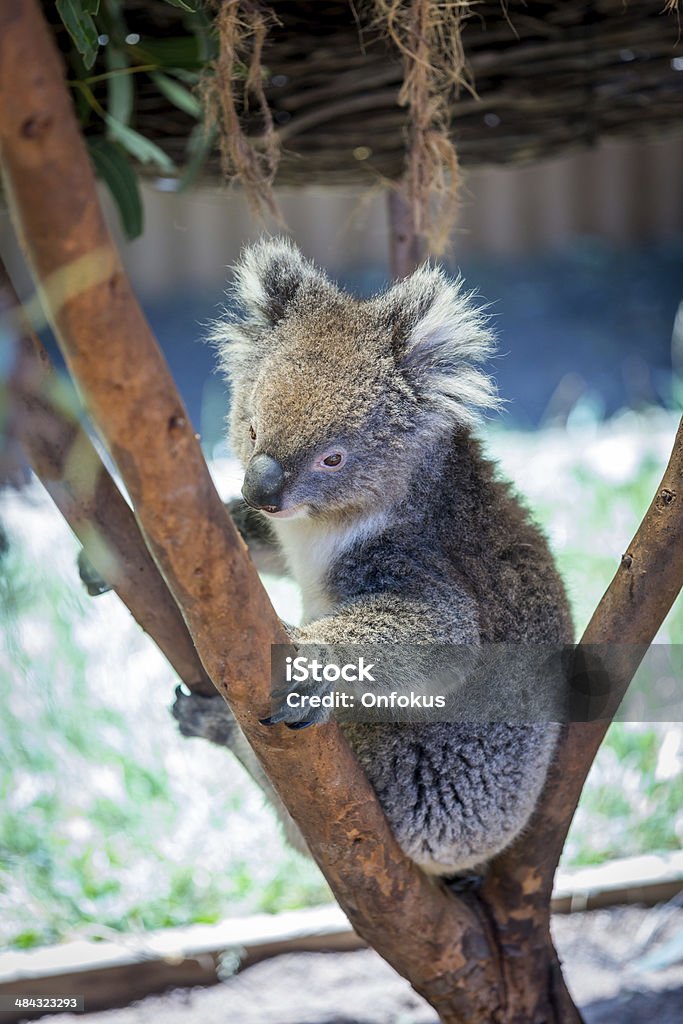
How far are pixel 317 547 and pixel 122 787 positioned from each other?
1.49 m

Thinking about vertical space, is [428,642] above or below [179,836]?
above

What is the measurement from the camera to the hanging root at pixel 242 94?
6.29 ft

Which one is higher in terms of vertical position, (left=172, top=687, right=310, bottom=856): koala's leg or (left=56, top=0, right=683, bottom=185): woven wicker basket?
(left=56, top=0, right=683, bottom=185): woven wicker basket

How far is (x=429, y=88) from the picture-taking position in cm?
217

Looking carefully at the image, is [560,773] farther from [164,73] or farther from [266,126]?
[164,73]

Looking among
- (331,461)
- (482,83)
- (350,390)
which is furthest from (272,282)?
(482,83)

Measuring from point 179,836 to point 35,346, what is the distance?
1.80m

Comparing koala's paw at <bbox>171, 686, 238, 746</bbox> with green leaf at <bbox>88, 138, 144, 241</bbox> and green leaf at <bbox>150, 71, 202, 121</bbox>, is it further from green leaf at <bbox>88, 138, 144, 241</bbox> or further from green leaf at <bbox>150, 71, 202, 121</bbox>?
green leaf at <bbox>150, 71, 202, 121</bbox>

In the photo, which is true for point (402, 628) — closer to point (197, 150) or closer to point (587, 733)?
point (587, 733)

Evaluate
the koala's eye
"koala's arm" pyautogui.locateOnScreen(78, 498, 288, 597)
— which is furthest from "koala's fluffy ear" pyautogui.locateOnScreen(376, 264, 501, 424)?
"koala's arm" pyautogui.locateOnScreen(78, 498, 288, 597)

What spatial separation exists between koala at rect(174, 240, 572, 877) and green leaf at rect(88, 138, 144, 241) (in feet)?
2.05

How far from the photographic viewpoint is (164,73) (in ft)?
7.95

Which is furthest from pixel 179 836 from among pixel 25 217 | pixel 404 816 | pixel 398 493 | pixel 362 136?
pixel 25 217

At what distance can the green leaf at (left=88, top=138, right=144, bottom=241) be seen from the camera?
230 cm
